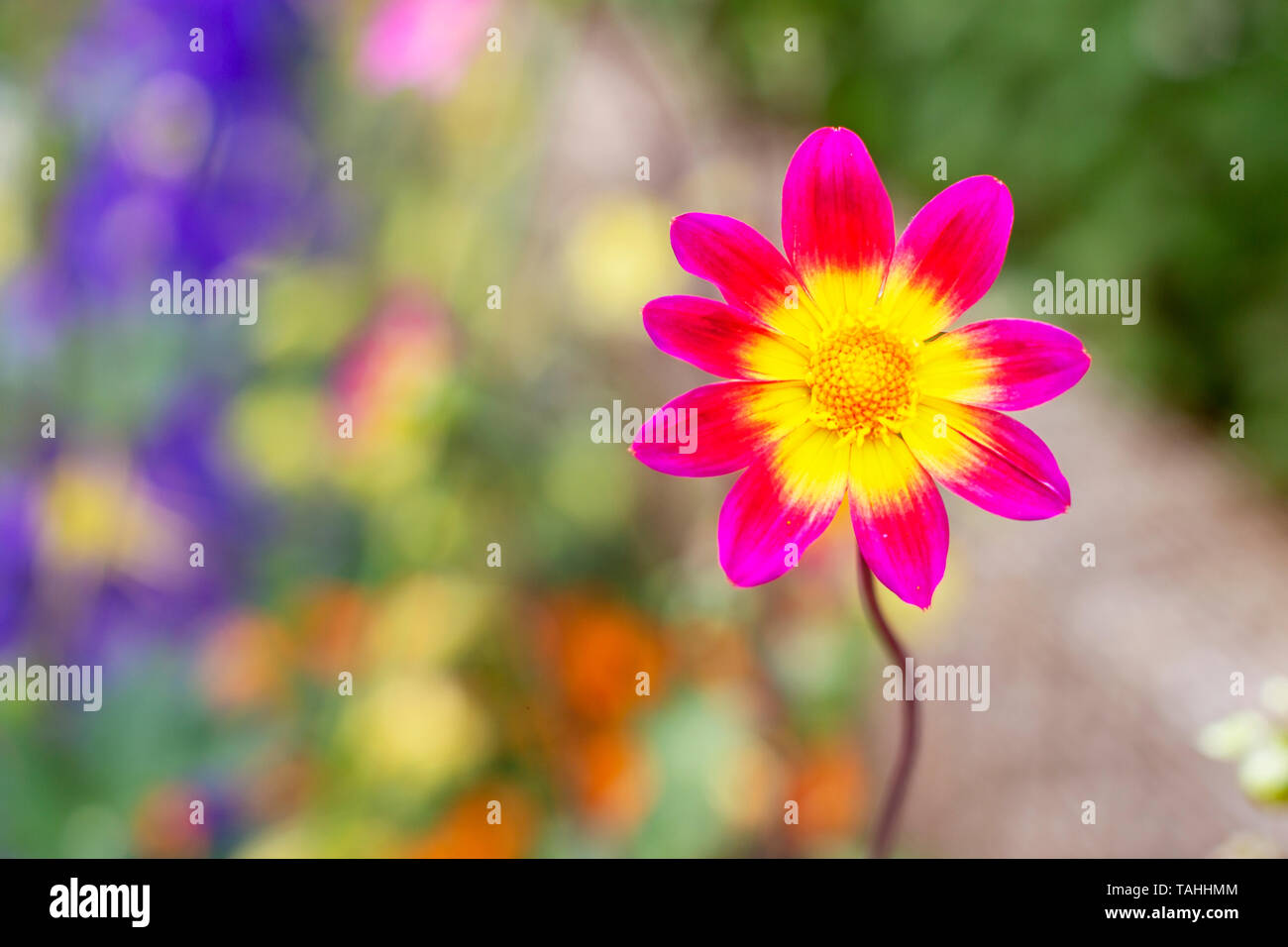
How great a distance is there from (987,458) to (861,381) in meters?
0.03

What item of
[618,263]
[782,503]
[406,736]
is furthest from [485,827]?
[782,503]

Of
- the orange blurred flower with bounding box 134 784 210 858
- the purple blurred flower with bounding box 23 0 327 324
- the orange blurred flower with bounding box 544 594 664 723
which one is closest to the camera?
the orange blurred flower with bounding box 134 784 210 858

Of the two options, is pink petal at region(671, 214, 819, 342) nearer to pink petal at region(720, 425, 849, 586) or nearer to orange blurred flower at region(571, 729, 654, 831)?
pink petal at region(720, 425, 849, 586)

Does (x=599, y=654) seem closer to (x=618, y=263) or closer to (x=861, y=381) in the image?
(x=618, y=263)

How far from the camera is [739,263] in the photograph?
190mm

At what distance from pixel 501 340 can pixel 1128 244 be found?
25.3 inches

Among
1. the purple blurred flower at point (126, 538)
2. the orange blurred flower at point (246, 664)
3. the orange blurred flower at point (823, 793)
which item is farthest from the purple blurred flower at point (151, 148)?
the orange blurred flower at point (823, 793)

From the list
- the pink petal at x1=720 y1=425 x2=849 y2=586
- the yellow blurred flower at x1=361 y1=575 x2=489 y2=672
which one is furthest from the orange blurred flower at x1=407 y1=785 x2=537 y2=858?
the pink petal at x1=720 y1=425 x2=849 y2=586

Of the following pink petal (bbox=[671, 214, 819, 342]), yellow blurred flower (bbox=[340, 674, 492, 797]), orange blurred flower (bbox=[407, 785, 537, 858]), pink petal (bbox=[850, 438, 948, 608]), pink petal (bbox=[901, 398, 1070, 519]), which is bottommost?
orange blurred flower (bbox=[407, 785, 537, 858])

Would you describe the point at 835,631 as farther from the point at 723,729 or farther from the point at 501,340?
the point at 501,340

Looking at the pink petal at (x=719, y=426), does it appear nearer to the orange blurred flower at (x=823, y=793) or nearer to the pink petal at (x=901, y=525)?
the pink petal at (x=901, y=525)

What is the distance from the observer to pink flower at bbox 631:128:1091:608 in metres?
0.19

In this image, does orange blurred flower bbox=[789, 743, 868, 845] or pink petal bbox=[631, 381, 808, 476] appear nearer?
pink petal bbox=[631, 381, 808, 476]
